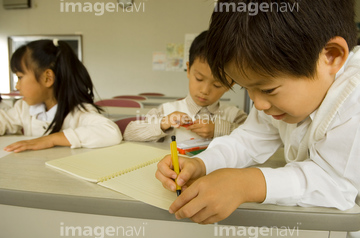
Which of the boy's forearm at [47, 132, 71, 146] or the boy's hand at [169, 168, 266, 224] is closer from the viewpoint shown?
the boy's hand at [169, 168, 266, 224]

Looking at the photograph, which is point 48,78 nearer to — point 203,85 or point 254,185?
point 203,85

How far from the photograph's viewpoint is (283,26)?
0.40 m

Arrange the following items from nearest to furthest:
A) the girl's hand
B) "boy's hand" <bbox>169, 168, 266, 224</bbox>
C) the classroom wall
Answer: "boy's hand" <bbox>169, 168, 266, 224</bbox>, the girl's hand, the classroom wall

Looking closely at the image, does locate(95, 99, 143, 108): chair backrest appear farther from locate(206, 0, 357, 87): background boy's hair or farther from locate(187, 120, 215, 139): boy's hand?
locate(206, 0, 357, 87): background boy's hair

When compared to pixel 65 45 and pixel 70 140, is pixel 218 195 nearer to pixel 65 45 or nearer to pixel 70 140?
pixel 70 140

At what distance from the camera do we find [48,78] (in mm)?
1078

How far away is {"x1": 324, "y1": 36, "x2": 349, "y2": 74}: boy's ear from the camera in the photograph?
16.9 inches

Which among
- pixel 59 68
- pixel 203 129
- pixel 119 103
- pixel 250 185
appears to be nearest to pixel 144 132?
pixel 203 129

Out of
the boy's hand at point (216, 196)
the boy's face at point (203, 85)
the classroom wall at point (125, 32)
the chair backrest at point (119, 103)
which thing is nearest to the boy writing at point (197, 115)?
the boy's face at point (203, 85)

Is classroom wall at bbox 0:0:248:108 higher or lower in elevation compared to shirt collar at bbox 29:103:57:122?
higher

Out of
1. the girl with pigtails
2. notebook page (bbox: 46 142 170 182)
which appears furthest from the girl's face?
notebook page (bbox: 46 142 170 182)

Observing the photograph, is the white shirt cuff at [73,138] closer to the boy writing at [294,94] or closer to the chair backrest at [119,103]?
the boy writing at [294,94]

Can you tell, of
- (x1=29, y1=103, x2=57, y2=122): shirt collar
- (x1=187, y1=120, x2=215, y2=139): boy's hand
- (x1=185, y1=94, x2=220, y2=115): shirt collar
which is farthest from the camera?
(x1=185, y1=94, x2=220, y2=115): shirt collar

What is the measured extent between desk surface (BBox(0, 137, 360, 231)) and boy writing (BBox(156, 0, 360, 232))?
0.08 ft
